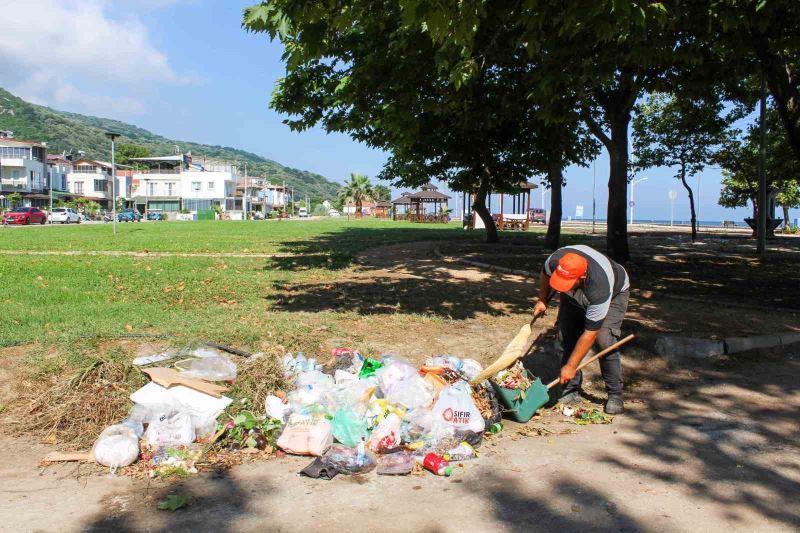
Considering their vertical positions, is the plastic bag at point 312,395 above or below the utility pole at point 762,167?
below

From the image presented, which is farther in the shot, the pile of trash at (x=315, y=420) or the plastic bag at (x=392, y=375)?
the plastic bag at (x=392, y=375)

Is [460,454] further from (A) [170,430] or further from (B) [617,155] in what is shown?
(B) [617,155]

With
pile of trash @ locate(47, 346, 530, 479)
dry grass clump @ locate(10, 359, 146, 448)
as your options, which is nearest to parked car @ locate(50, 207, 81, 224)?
dry grass clump @ locate(10, 359, 146, 448)

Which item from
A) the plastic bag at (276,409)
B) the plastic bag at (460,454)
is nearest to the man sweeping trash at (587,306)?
the plastic bag at (460,454)

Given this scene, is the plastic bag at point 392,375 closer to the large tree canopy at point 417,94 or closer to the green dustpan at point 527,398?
the green dustpan at point 527,398

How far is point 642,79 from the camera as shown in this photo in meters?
11.7

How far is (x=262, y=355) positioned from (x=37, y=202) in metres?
82.5

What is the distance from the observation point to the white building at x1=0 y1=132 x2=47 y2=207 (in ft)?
229

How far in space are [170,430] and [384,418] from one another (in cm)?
147

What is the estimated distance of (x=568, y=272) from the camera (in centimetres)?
443

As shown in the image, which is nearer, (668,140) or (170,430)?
(170,430)

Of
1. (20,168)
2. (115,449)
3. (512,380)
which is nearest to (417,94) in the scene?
(512,380)

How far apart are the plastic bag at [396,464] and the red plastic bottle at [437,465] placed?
9 centimetres

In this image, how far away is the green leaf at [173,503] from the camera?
3.28m
